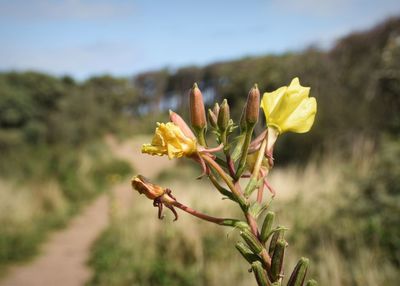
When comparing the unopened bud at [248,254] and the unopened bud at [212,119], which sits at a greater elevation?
the unopened bud at [212,119]

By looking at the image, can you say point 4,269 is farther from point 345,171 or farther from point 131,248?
point 345,171

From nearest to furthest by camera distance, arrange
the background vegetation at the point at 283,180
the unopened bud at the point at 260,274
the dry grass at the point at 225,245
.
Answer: the unopened bud at the point at 260,274, the dry grass at the point at 225,245, the background vegetation at the point at 283,180

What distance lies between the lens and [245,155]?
34.0 inches

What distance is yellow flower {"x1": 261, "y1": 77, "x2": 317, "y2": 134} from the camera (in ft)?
3.08

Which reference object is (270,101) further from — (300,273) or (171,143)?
(300,273)

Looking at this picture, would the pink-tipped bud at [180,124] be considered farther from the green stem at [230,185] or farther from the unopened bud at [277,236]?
the unopened bud at [277,236]

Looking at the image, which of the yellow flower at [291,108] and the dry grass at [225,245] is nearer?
the yellow flower at [291,108]

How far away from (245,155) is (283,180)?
7.71 m

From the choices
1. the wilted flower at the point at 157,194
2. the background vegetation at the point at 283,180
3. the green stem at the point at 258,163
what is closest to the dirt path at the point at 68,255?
the background vegetation at the point at 283,180

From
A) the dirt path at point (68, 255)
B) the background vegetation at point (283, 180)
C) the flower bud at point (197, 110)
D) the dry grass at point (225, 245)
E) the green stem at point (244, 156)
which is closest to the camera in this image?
the green stem at point (244, 156)

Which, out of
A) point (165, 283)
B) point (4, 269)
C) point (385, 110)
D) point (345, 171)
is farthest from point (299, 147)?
point (4, 269)

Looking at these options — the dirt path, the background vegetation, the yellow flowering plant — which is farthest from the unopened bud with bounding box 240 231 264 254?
the dirt path

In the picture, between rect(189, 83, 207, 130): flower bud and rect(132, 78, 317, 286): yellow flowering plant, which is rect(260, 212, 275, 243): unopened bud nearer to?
rect(132, 78, 317, 286): yellow flowering plant

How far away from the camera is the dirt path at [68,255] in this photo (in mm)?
6160
